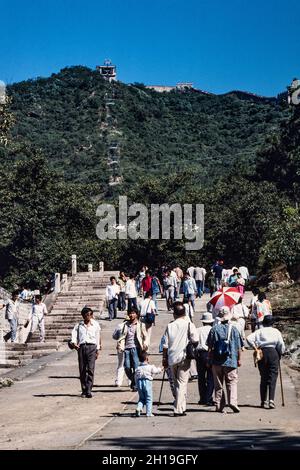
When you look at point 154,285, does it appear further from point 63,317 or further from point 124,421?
point 124,421

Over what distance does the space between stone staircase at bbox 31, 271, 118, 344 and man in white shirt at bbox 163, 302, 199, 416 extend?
478 inches

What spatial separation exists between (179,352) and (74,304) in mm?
19684

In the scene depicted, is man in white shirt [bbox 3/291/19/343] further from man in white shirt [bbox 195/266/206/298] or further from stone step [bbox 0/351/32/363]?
man in white shirt [bbox 195/266/206/298]

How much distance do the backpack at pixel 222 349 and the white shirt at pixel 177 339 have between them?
15.8 inches

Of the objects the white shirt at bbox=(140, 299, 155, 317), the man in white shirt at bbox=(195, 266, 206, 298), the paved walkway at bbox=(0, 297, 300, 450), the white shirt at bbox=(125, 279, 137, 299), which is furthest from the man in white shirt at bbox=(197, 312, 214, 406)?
the man in white shirt at bbox=(195, 266, 206, 298)

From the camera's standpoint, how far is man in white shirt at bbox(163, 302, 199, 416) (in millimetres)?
11180

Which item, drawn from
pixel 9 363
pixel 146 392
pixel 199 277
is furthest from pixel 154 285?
pixel 146 392

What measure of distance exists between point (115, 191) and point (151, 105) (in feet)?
167

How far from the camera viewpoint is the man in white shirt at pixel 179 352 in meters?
11.2

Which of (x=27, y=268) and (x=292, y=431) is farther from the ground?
(x=27, y=268)

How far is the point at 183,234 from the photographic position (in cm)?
5259

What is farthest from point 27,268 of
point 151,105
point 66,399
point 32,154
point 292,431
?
point 151,105
